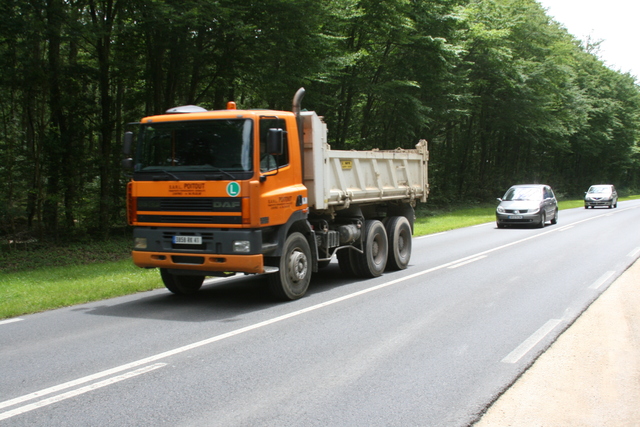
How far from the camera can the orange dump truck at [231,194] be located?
7992mm

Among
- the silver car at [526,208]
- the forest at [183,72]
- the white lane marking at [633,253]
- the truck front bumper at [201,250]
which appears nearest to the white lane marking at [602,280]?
the white lane marking at [633,253]

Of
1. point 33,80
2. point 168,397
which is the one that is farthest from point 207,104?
point 168,397

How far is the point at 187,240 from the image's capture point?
8.24 m

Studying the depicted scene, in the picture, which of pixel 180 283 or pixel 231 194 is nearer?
pixel 231 194

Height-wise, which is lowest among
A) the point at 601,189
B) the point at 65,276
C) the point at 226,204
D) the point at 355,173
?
the point at 65,276

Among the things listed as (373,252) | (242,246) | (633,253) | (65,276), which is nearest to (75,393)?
(242,246)

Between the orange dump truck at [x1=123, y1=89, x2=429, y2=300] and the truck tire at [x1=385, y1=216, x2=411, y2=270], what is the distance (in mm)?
2485

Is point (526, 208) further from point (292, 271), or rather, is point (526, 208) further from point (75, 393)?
point (75, 393)

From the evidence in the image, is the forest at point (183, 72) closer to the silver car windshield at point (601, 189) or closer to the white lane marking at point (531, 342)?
the white lane marking at point (531, 342)

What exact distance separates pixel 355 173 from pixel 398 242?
7.56 feet

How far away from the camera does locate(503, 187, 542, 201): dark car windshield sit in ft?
77.1

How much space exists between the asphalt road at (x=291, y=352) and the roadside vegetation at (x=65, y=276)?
0.52 metres

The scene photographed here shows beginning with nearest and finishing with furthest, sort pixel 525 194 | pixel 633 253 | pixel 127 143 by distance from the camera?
pixel 127 143, pixel 633 253, pixel 525 194

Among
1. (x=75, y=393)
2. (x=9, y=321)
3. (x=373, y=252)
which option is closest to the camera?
(x=75, y=393)
